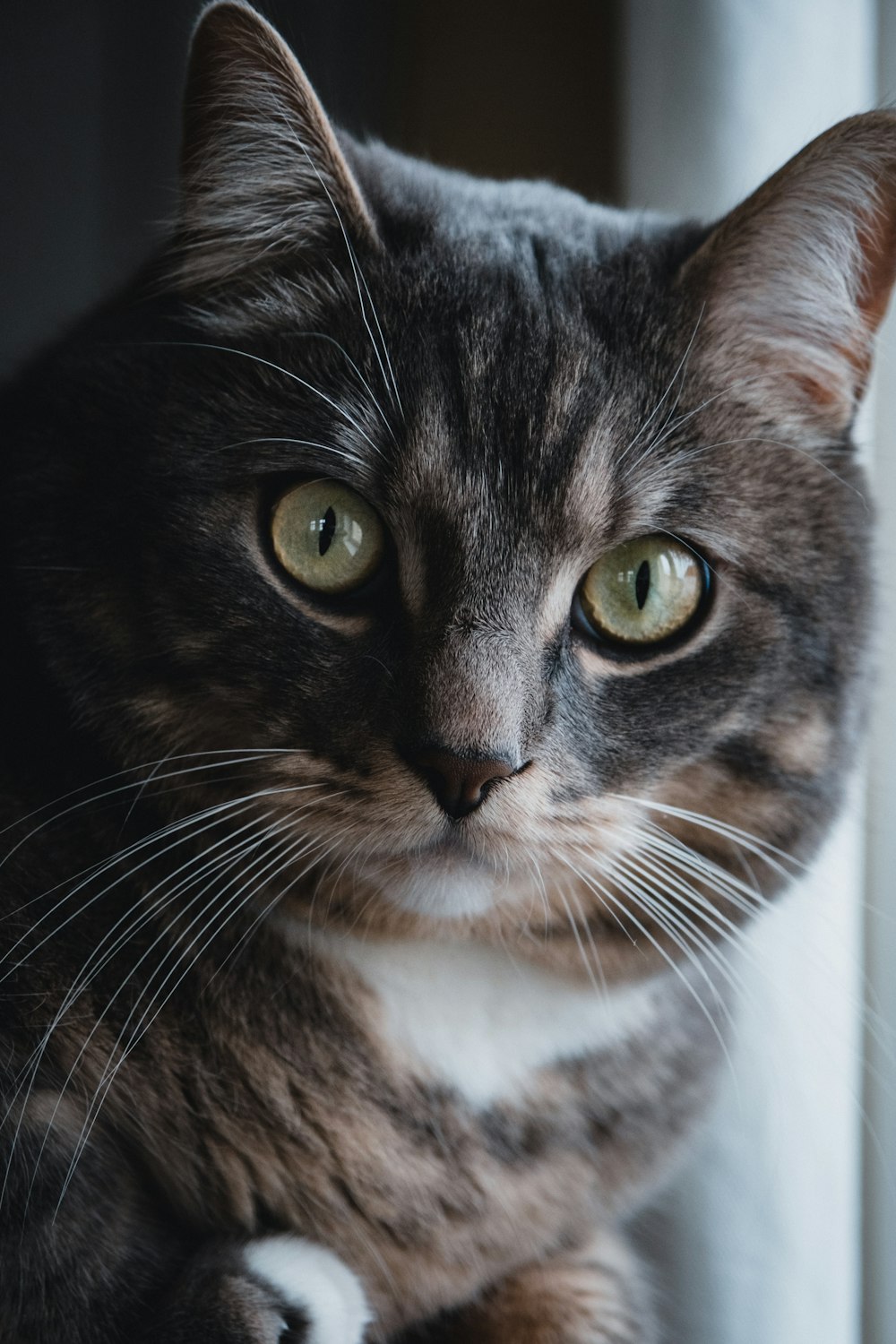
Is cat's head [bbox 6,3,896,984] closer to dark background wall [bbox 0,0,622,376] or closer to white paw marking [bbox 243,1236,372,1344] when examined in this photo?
white paw marking [bbox 243,1236,372,1344]

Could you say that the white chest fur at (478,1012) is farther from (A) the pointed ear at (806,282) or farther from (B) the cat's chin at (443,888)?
(A) the pointed ear at (806,282)

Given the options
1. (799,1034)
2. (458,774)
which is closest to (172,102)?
(458,774)

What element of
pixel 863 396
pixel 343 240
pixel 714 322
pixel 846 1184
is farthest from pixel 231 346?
pixel 846 1184

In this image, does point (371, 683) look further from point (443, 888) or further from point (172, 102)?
point (172, 102)

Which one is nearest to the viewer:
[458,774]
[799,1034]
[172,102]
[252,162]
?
[458,774]

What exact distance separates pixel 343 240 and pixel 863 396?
14.8 inches

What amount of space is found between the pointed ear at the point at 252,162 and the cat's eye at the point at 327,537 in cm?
18

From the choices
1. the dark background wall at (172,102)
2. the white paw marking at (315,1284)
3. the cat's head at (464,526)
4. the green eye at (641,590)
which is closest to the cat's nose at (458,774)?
the cat's head at (464,526)

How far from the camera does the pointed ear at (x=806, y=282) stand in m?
0.78

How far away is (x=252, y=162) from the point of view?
818 mm

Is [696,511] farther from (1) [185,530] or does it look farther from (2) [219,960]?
(2) [219,960]

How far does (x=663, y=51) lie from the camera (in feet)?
3.91

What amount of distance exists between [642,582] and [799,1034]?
1.57 ft

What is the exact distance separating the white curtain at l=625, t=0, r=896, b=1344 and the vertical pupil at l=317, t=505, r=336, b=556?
0.42 meters
